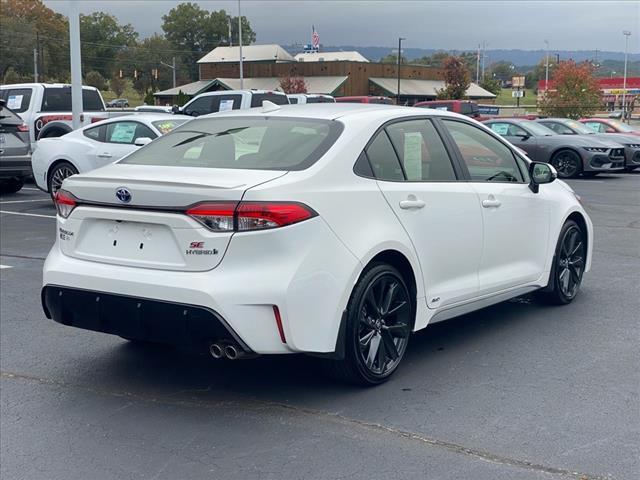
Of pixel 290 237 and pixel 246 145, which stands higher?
pixel 246 145

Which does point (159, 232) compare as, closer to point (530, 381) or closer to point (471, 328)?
point (530, 381)

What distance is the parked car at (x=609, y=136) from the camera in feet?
71.9

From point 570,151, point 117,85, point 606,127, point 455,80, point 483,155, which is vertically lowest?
point 570,151

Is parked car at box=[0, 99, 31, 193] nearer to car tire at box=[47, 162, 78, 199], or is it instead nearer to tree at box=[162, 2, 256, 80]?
car tire at box=[47, 162, 78, 199]

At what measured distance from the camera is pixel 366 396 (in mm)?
4953

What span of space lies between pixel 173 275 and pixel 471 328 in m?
2.79

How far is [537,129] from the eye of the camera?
21.3 metres

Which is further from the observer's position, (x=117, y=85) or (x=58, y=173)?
(x=117, y=85)

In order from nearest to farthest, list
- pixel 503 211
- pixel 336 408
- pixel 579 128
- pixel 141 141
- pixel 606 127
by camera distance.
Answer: pixel 336 408 < pixel 503 211 < pixel 141 141 < pixel 579 128 < pixel 606 127

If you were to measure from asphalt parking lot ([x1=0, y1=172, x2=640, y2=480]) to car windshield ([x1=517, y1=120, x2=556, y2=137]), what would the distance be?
14839 millimetres

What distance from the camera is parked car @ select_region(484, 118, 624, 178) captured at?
2031cm

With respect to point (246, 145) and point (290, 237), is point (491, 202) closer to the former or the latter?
point (246, 145)

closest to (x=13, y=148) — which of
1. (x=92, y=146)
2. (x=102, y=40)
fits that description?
(x=92, y=146)

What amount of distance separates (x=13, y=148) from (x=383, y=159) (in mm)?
11630
